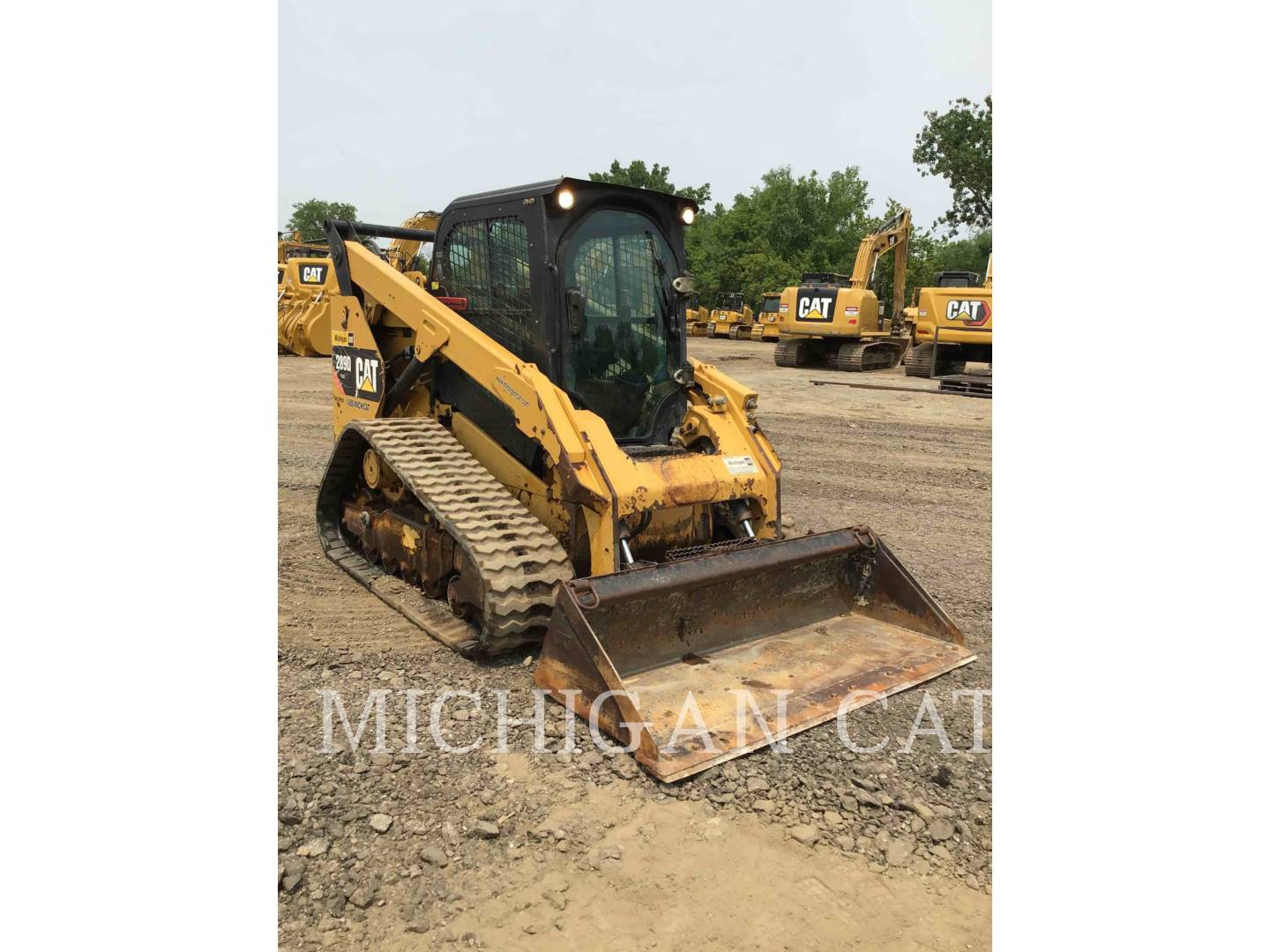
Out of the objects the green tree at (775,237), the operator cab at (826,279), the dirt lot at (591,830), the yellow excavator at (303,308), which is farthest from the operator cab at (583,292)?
the green tree at (775,237)

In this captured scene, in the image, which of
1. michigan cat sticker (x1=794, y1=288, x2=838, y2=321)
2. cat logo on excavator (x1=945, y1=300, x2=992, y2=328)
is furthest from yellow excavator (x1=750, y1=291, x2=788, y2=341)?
cat logo on excavator (x1=945, y1=300, x2=992, y2=328)

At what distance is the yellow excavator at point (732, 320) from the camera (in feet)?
102

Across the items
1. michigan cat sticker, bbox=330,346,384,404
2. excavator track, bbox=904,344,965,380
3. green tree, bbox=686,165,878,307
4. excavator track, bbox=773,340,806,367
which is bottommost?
michigan cat sticker, bbox=330,346,384,404

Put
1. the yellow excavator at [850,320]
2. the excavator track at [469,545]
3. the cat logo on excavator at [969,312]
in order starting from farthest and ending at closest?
the yellow excavator at [850,320], the cat logo on excavator at [969,312], the excavator track at [469,545]

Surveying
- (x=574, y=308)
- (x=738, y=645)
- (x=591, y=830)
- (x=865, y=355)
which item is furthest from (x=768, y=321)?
(x=591, y=830)

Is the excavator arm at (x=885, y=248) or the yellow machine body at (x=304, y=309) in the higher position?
the excavator arm at (x=885, y=248)

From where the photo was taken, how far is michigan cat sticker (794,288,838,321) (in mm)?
20016

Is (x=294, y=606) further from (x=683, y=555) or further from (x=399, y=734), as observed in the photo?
(x=683, y=555)

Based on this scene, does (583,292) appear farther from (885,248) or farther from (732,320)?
(732,320)

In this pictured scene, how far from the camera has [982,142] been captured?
33406 millimetres

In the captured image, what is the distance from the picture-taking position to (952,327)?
1720cm

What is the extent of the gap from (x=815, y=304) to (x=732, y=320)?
36.1ft

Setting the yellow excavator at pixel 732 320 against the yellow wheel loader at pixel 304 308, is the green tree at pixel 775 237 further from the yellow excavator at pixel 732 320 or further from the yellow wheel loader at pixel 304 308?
the yellow wheel loader at pixel 304 308

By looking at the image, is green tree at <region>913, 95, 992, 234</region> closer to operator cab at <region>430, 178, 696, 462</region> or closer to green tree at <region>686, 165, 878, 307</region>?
green tree at <region>686, 165, 878, 307</region>
